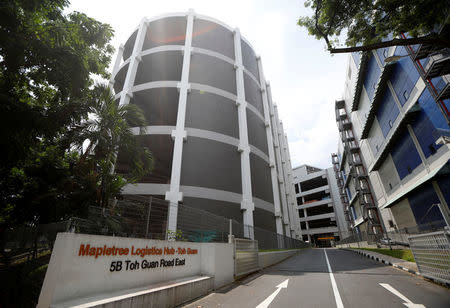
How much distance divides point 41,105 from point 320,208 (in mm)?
68899

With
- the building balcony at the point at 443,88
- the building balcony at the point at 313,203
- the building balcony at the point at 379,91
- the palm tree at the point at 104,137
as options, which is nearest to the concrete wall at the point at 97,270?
the palm tree at the point at 104,137

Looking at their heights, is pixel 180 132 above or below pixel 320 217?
above

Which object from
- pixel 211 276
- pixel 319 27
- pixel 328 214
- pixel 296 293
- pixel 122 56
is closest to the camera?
pixel 296 293

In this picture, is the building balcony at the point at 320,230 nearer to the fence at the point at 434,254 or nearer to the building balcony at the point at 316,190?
the building balcony at the point at 316,190

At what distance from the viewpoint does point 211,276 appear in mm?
7258

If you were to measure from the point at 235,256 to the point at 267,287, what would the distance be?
2046mm

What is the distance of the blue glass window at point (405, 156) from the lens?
1922 cm

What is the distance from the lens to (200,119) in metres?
19.3

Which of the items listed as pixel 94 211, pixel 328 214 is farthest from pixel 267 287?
pixel 328 214

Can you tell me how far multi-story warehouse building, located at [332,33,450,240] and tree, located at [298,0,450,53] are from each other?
3.85ft

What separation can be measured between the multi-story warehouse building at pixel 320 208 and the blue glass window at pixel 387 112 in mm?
41787

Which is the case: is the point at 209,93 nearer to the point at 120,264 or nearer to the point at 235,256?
the point at 235,256

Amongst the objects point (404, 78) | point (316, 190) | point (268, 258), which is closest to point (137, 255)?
point (268, 258)

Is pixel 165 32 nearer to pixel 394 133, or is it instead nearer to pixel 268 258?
pixel 268 258
